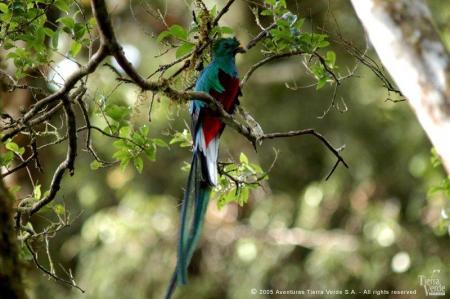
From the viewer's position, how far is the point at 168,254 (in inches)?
269

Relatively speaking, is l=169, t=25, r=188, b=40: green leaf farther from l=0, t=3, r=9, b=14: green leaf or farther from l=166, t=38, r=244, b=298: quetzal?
l=0, t=3, r=9, b=14: green leaf

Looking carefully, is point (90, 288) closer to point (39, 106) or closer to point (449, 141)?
point (39, 106)

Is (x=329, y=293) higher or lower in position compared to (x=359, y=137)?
lower

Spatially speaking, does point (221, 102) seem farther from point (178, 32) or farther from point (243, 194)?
point (178, 32)

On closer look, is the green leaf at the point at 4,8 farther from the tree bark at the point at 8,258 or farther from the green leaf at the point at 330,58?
the green leaf at the point at 330,58

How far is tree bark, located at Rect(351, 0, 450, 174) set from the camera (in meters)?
2.06

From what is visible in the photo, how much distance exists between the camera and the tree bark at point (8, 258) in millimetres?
1598

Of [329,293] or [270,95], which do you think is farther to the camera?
[270,95]

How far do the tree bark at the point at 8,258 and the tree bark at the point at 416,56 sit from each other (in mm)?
1234

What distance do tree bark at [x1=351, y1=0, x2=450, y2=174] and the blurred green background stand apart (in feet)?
12.2

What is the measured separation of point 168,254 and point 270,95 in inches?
92.4

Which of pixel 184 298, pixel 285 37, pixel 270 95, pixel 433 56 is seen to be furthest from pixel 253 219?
pixel 433 56

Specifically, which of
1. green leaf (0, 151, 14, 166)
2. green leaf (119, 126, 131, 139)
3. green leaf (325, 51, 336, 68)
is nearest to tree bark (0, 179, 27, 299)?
green leaf (0, 151, 14, 166)

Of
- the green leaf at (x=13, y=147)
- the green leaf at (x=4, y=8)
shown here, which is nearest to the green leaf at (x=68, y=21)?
the green leaf at (x=4, y=8)
